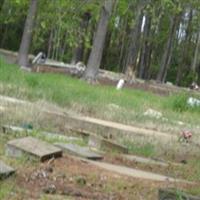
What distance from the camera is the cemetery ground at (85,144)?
5324 millimetres

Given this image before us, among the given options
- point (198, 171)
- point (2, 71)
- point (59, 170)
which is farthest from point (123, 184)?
point (2, 71)

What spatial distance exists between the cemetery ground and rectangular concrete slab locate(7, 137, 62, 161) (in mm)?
81

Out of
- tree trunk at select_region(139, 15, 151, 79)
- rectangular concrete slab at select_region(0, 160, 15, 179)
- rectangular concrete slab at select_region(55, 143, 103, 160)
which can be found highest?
tree trunk at select_region(139, 15, 151, 79)

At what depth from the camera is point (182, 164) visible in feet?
27.7

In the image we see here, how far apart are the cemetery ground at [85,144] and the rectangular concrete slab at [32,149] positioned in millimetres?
81

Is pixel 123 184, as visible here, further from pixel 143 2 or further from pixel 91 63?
pixel 91 63

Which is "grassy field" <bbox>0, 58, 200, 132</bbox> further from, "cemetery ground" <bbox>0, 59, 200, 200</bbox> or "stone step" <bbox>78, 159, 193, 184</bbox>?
"stone step" <bbox>78, 159, 193, 184</bbox>

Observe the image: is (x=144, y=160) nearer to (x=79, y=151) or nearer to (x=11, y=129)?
(x=79, y=151)

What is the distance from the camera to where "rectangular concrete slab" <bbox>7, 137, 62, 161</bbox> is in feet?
20.6

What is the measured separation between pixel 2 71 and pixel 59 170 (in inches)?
415

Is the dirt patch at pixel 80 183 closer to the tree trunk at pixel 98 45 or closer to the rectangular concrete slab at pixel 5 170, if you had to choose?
the rectangular concrete slab at pixel 5 170

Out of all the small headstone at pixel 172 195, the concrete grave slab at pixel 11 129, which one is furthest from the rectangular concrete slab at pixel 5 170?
the concrete grave slab at pixel 11 129

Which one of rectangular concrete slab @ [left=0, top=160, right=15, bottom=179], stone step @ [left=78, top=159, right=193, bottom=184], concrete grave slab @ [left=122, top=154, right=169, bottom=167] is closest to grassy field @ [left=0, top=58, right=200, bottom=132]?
concrete grave slab @ [left=122, top=154, right=169, bottom=167]

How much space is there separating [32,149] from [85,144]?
2.18 metres
